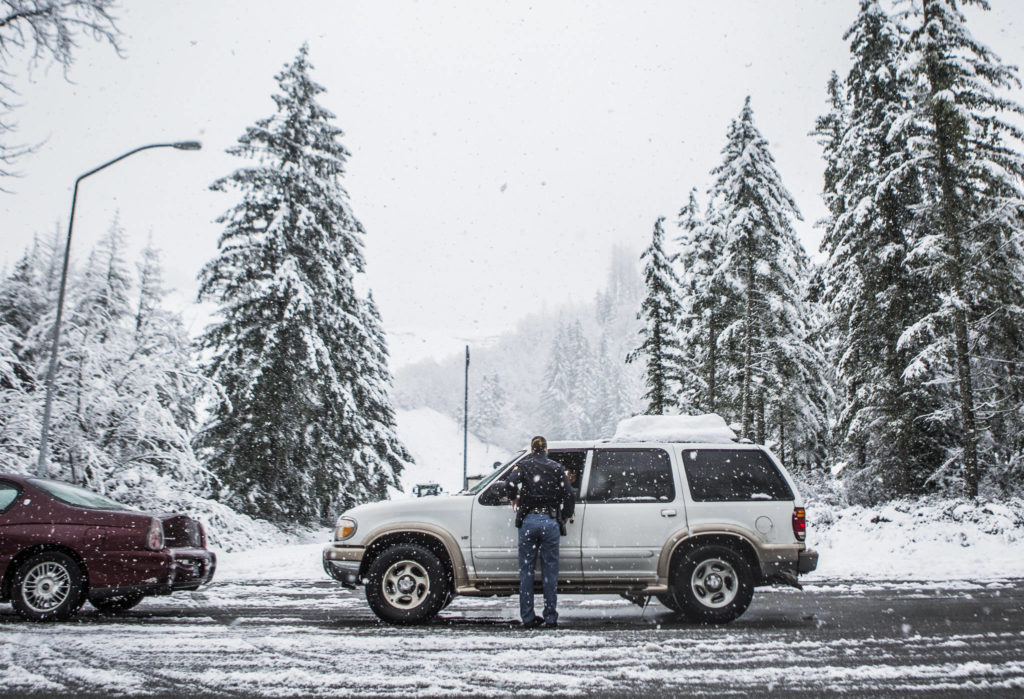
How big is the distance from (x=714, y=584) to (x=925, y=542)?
32.7 feet

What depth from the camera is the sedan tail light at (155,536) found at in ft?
26.6

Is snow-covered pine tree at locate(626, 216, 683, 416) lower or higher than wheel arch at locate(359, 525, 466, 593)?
higher

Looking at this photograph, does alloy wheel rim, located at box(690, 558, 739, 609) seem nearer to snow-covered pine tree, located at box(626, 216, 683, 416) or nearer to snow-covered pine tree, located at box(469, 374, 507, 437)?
snow-covered pine tree, located at box(626, 216, 683, 416)

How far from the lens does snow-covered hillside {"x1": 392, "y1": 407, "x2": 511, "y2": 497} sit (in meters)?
90.1

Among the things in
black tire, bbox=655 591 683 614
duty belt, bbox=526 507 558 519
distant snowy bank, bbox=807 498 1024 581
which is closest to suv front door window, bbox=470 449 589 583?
duty belt, bbox=526 507 558 519

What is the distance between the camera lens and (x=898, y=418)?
20.9 meters

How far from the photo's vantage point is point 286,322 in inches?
810

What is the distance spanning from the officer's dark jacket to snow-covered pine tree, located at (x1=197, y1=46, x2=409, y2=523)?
1436 cm

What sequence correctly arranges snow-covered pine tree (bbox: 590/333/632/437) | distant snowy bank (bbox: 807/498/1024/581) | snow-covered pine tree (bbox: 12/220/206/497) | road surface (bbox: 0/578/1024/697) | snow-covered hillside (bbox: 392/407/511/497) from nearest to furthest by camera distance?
road surface (bbox: 0/578/1024/697), distant snowy bank (bbox: 807/498/1024/581), snow-covered pine tree (bbox: 12/220/206/497), snow-covered hillside (bbox: 392/407/511/497), snow-covered pine tree (bbox: 590/333/632/437)

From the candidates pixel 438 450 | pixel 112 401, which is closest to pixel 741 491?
pixel 112 401

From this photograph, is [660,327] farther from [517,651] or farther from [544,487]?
[517,651]

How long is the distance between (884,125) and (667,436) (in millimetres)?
18458

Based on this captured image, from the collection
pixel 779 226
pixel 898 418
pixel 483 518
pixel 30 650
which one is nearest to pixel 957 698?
pixel 483 518

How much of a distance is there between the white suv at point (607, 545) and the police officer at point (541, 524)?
33 centimetres
